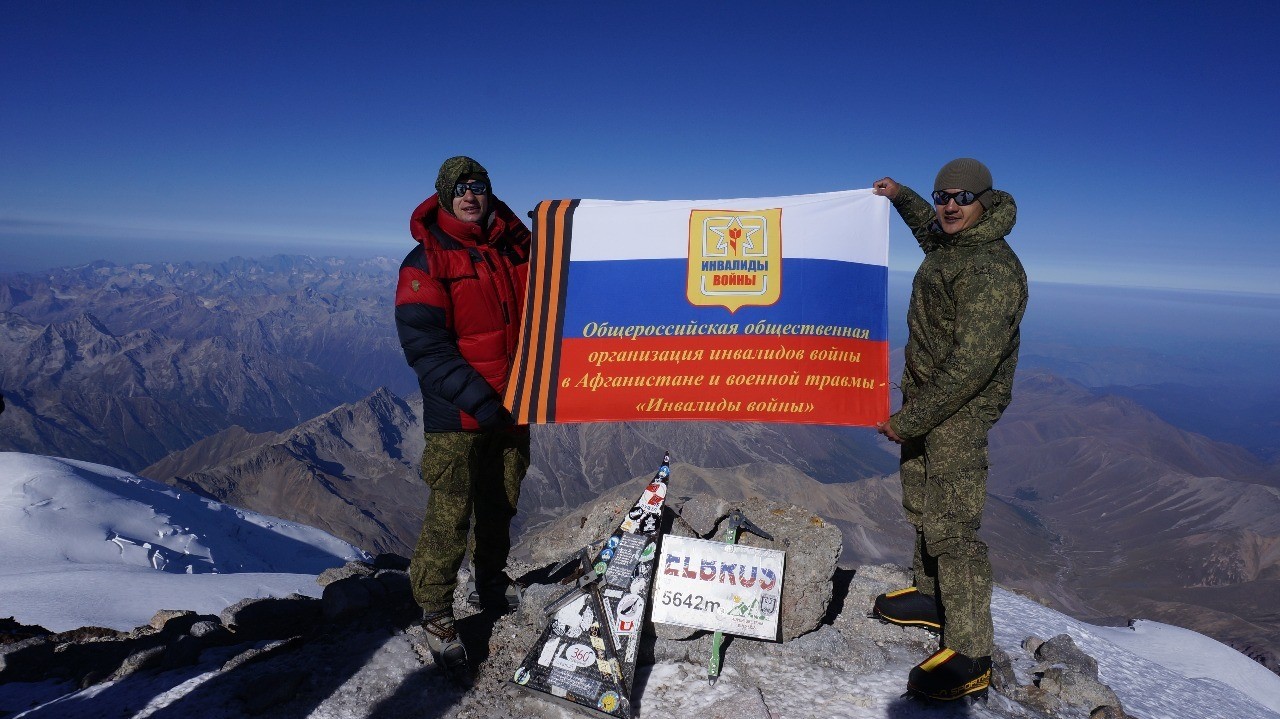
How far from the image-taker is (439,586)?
256 inches

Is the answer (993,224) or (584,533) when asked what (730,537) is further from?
(993,224)

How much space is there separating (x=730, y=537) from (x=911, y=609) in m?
2.40

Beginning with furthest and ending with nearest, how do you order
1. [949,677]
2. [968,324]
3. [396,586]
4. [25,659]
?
[396,586] < [25,659] < [949,677] < [968,324]

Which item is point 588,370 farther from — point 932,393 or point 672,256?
point 932,393

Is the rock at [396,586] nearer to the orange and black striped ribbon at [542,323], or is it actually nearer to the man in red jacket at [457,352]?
the man in red jacket at [457,352]

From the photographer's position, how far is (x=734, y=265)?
7.19m

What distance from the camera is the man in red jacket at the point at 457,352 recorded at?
5953 mm

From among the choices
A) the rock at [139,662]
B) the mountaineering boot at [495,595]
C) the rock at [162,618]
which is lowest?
the rock at [162,618]

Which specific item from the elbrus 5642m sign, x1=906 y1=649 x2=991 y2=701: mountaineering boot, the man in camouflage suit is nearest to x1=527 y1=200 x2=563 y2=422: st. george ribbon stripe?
the elbrus 5642m sign

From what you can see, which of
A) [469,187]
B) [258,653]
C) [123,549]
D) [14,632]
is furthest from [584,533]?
[123,549]

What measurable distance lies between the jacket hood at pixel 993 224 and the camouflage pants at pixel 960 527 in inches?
68.0

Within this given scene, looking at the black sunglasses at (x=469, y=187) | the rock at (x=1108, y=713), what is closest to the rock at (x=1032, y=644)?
the rock at (x=1108, y=713)

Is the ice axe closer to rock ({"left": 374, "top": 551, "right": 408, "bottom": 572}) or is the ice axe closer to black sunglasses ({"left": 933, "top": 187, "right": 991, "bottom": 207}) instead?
black sunglasses ({"left": 933, "top": 187, "right": 991, "bottom": 207})

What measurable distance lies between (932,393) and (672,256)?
126 inches
